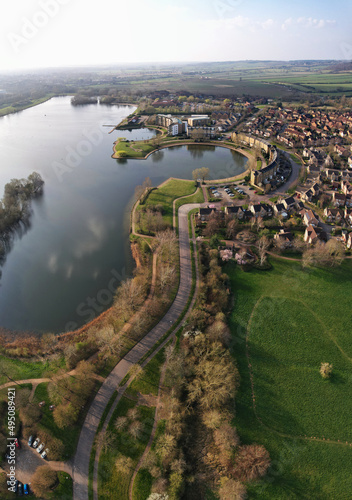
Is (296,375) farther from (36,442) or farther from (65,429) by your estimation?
(36,442)

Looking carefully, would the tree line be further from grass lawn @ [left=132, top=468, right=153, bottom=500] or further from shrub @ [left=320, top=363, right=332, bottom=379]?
shrub @ [left=320, top=363, right=332, bottom=379]

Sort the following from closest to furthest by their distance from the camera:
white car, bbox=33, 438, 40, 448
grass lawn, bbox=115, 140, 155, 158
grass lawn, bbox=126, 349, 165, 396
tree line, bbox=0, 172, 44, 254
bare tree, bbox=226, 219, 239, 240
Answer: white car, bbox=33, 438, 40, 448 → grass lawn, bbox=126, 349, 165, 396 → bare tree, bbox=226, 219, 239, 240 → tree line, bbox=0, 172, 44, 254 → grass lawn, bbox=115, 140, 155, 158

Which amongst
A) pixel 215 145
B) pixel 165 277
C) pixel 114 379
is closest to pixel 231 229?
pixel 165 277

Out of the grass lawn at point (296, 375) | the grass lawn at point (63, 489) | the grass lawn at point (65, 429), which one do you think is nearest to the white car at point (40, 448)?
the grass lawn at point (65, 429)

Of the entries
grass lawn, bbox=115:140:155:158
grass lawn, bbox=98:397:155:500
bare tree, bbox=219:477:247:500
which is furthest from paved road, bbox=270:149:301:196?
bare tree, bbox=219:477:247:500

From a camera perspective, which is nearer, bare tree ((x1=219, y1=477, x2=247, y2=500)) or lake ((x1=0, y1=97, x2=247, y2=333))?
bare tree ((x1=219, y1=477, x2=247, y2=500))
